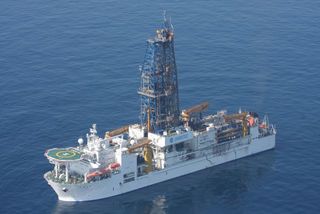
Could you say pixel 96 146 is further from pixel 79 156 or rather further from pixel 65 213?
pixel 65 213

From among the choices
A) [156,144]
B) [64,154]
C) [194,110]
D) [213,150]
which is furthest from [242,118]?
[64,154]

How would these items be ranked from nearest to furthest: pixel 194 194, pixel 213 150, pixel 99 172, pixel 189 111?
pixel 99 172, pixel 194 194, pixel 189 111, pixel 213 150

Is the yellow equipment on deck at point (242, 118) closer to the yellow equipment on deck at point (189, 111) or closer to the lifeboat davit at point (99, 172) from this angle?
the yellow equipment on deck at point (189, 111)

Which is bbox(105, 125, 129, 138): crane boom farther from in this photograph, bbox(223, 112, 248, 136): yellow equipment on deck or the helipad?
bbox(223, 112, 248, 136): yellow equipment on deck

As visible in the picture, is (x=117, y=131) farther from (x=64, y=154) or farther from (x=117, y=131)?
(x=64, y=154)

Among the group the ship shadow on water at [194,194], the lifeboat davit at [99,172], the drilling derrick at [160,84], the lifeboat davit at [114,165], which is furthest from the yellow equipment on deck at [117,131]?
the ship shadow on water at [194,194]

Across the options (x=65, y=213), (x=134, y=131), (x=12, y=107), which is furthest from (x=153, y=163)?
(x=12, y=107)

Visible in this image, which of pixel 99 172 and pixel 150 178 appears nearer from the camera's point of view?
pixel 99 172
